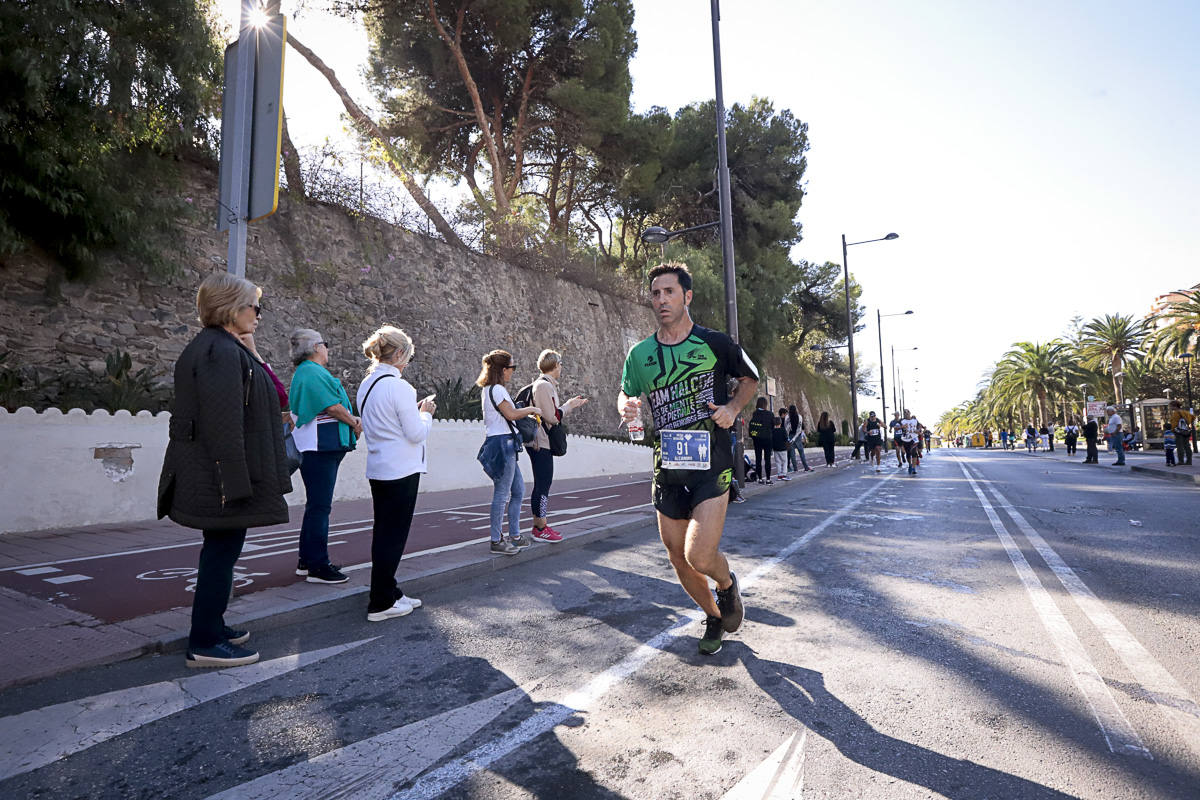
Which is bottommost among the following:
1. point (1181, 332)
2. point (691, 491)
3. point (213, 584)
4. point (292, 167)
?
point (213, 584)

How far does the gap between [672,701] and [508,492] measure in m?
3.39

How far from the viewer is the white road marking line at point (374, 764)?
2.15m

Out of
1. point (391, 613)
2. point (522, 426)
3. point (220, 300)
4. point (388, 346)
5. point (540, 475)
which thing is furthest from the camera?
point (540, 475)

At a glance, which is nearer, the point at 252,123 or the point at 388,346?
the point at 388,346

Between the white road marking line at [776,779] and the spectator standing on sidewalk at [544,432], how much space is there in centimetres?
355

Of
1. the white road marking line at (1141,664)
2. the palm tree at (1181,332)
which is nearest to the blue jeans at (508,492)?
the white road marking line at (1141,664)

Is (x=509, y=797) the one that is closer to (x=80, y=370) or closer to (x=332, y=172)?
(x=80, y=370)

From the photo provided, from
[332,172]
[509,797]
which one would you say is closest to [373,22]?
[332,172]

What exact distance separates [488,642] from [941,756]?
2.29 meters

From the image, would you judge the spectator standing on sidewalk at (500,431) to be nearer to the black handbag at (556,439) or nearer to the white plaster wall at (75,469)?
the black handbag at (556,439)

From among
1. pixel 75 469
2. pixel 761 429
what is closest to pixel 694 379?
pixel 75 469

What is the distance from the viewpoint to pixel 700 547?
328 centimetres

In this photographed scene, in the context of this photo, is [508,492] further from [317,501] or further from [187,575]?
[187,575]

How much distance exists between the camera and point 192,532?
7.47 metres
